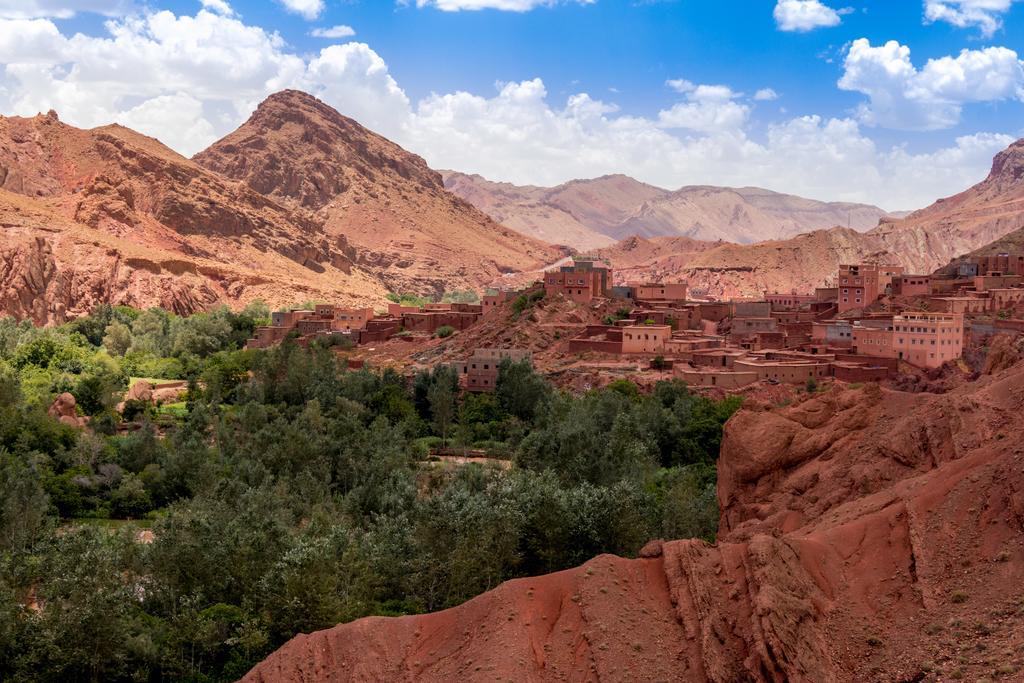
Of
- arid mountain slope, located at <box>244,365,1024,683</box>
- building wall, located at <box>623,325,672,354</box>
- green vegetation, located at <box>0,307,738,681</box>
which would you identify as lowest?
green vegetation, located at <box>0,307,738,681</box>

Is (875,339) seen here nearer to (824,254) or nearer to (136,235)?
(136,235)

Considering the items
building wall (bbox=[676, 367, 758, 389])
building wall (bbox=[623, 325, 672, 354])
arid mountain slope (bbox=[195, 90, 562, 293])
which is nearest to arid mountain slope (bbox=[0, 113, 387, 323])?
arid mountain slope (bbox=[195, 90, 562, 293])

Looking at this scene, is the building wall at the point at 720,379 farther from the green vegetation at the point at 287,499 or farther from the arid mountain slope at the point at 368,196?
the arid mountain slope at the point at 368,196

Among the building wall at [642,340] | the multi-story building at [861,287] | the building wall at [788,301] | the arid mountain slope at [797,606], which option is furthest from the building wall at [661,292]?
the arid mountain slope at [797,606]

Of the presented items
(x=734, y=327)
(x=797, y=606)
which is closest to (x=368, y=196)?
(x=734, y=327)

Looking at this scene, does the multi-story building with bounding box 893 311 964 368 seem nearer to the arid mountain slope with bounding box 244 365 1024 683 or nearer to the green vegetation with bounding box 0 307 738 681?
the green vegetation with bounding box 0 307 738 681

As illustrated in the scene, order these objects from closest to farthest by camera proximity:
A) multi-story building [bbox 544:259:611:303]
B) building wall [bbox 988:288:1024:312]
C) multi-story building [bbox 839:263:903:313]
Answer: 1. building wall [bbox 988:288:1024:312]
2. multi-story building [bbox 839:263:903:313]
3. multi-story building [bbox 544:259:611:303]

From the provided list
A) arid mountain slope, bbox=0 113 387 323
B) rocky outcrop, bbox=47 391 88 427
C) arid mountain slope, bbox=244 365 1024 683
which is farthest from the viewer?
arid mountain slope, bbox=0 113 387 323
